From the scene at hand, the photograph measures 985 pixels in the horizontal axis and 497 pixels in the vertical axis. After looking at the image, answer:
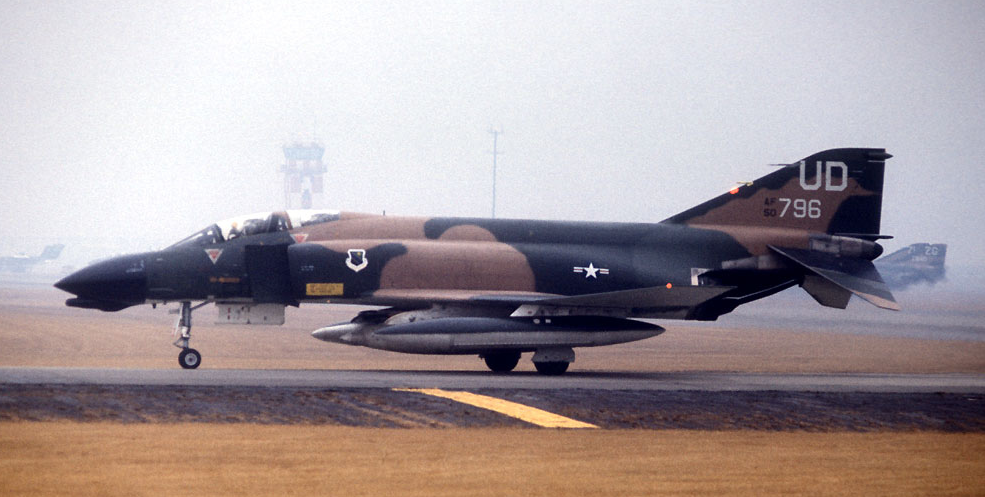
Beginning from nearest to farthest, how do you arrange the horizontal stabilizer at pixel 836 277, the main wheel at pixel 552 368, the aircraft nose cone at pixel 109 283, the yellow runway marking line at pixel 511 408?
the yellow runway marking line at pixel 511 408 < the aircraft nose cone at pixel 109 283 < the main wheel at pixel 552 368 < the horizontal stabilizer at pixel 836 277

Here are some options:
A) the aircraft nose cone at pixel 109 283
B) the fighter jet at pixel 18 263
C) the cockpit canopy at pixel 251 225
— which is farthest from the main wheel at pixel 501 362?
the fighter jet at pixel 18 263

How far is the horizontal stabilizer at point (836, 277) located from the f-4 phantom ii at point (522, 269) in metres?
0.04

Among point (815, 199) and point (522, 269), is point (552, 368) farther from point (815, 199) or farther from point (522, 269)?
point (815, 199)

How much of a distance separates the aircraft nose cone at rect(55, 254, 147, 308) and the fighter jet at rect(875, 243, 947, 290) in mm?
54332

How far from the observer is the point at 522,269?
21.8 meters

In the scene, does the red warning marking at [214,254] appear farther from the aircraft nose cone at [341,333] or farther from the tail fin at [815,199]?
the tail fin at [815,199]

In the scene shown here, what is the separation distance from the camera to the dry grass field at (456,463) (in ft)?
34.4

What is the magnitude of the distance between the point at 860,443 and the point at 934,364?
56.4 ft

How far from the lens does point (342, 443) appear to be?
12367mm

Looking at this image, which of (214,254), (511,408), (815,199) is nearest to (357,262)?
(214,254)

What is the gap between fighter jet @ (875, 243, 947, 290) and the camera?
7006 centimetres

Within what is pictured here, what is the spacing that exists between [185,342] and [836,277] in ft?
40.3

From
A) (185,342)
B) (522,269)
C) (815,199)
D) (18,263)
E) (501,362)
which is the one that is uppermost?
(815,199)

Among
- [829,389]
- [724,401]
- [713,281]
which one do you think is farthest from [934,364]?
[724,401]
